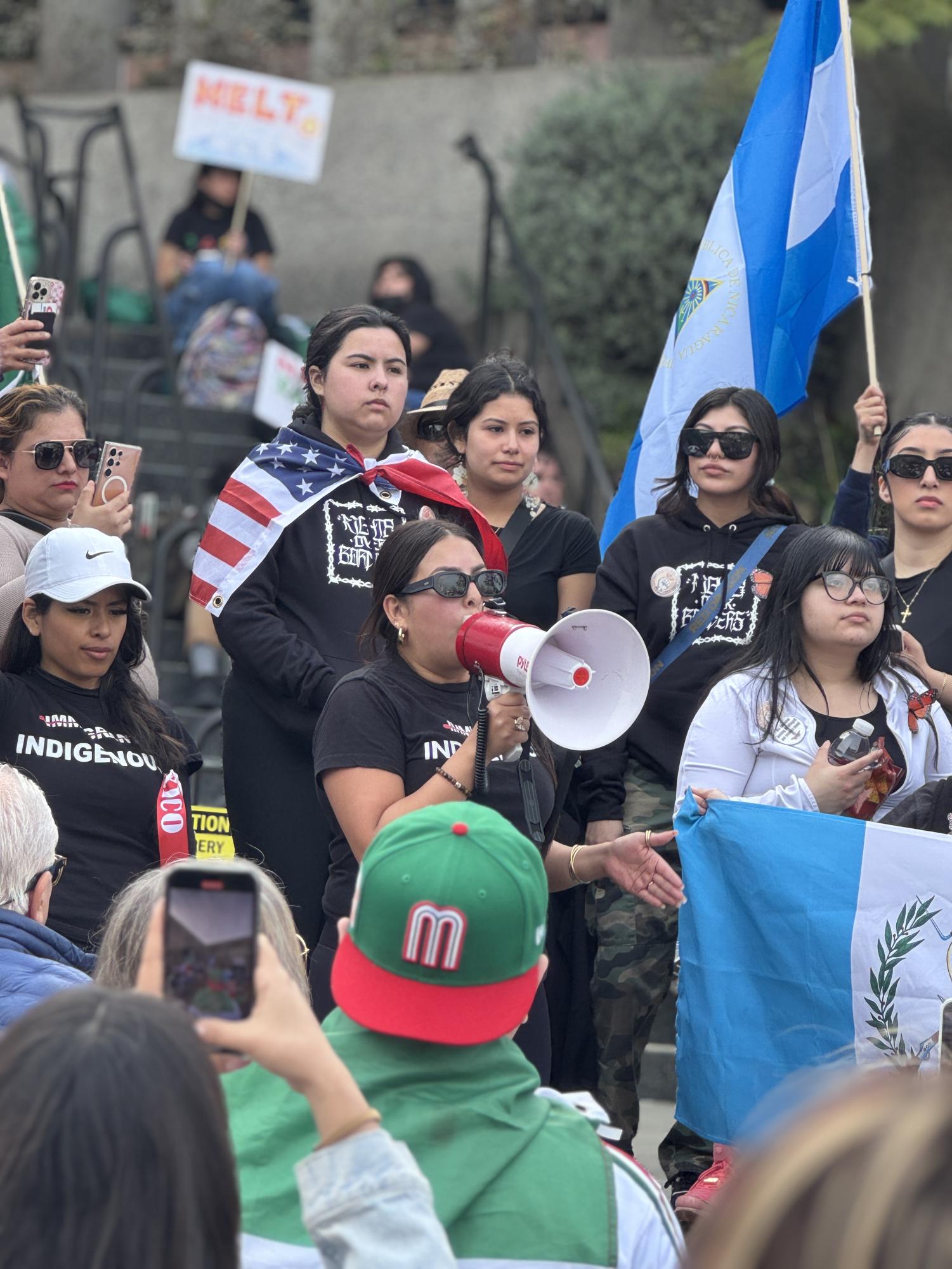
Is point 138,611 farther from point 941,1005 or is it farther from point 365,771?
point 941,1005

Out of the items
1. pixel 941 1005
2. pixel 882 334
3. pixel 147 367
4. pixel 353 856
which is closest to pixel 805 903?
pixel 941 1005

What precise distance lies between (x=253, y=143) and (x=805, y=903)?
7474 millimetres

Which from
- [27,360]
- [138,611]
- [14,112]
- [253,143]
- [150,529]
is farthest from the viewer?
[14,112]

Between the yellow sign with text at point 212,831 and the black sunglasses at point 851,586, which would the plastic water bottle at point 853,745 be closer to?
the black sunglasses at point 851,586

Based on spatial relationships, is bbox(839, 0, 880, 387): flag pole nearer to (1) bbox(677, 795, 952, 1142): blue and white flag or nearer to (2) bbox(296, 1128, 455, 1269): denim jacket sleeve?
(1) bbox(677, 795, 952, 1142): blue and white flag

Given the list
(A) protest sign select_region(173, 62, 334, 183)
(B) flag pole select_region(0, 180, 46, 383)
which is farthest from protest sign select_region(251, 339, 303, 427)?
(B) flag pole select_region(0, 180, 46, 383)

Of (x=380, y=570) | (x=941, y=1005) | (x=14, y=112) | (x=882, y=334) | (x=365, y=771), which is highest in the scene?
(x=14, y=112)

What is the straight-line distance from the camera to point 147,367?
10.5 metres

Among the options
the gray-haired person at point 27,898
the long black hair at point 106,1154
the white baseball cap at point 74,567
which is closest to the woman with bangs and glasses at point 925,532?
the white baseball cap at point 74,567

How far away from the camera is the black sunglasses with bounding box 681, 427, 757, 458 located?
199 inches

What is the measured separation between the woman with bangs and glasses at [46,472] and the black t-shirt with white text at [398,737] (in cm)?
106

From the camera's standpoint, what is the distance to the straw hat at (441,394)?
18.5 feet

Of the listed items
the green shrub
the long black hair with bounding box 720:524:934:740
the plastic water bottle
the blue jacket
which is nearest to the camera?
the blue jacket

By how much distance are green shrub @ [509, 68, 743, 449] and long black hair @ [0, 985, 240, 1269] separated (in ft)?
33.0
